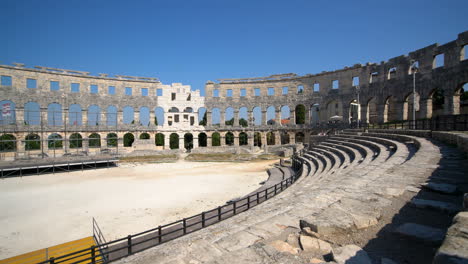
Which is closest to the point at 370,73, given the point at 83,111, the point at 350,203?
the point at 350,203

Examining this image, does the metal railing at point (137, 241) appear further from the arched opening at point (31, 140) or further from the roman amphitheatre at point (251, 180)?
the arched opening at point (31, 140)

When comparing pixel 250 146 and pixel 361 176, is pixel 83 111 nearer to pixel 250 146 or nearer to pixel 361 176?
pixel 250 146

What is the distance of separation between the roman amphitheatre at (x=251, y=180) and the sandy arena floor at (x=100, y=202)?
0.10 meters

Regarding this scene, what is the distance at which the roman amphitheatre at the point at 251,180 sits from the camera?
11.9ft

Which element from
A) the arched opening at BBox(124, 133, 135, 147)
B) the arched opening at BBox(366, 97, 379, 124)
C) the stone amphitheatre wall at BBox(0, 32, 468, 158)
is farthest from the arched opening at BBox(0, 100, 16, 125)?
the arched opening at BBox(366, 97, 379, 124)

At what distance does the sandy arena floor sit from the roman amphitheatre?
10 centimetres

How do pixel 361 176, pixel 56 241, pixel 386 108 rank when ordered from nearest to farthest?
1. pixel 361 176
2. pixel 56 241
3. pixel 386 108

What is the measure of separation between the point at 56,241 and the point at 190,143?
5053 cm

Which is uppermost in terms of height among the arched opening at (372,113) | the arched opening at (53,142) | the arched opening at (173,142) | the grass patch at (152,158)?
the arched opening at (372,113)

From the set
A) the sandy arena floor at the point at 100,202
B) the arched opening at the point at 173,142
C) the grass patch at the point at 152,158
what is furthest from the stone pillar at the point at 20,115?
the arched opening at the point at 173,142

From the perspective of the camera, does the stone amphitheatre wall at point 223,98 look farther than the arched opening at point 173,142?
No

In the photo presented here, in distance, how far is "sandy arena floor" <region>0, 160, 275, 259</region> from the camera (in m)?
10.4

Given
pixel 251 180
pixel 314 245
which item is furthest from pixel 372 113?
pixel 314 245

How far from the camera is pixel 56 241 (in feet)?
31.3
